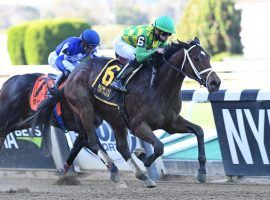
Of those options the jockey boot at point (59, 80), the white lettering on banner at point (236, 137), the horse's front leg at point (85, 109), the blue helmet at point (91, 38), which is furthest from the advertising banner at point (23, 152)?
the white lettering on banner at point (236, 137)

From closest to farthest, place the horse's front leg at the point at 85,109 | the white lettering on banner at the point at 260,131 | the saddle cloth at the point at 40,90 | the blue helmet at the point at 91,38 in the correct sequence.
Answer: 1. the white lettering on banner at the point at 260,131
2. the horse's front leg at the point at 85,109
3. the blue helmet at the point at 91,38
4. the saddle cloth at the point at 40,90

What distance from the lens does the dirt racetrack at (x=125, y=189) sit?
285 inches

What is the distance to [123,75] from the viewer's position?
26.4ft

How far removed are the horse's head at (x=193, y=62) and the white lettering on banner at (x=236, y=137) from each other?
0.97m

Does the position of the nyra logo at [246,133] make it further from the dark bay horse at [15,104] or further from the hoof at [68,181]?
the dark bay horse at [15,104]

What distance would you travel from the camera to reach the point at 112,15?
11869 cm

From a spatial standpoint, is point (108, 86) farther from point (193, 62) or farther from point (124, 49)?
point (193, 62)

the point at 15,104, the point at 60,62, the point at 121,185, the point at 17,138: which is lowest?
the point at 17,138

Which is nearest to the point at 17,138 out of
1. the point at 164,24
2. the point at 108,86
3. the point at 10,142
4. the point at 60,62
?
the point at 10,142

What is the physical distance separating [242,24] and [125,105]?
2600 cm

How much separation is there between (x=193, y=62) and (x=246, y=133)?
1186 millimetres

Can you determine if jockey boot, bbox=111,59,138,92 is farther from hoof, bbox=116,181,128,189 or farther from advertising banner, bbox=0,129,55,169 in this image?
advertising banner, bbox=0,129,55,169

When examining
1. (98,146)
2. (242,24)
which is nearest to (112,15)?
(242,24)

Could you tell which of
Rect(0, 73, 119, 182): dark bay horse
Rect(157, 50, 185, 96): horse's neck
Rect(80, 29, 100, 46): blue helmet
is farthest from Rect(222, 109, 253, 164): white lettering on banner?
Rect(0, 73, 119, 182): dark bay horse
